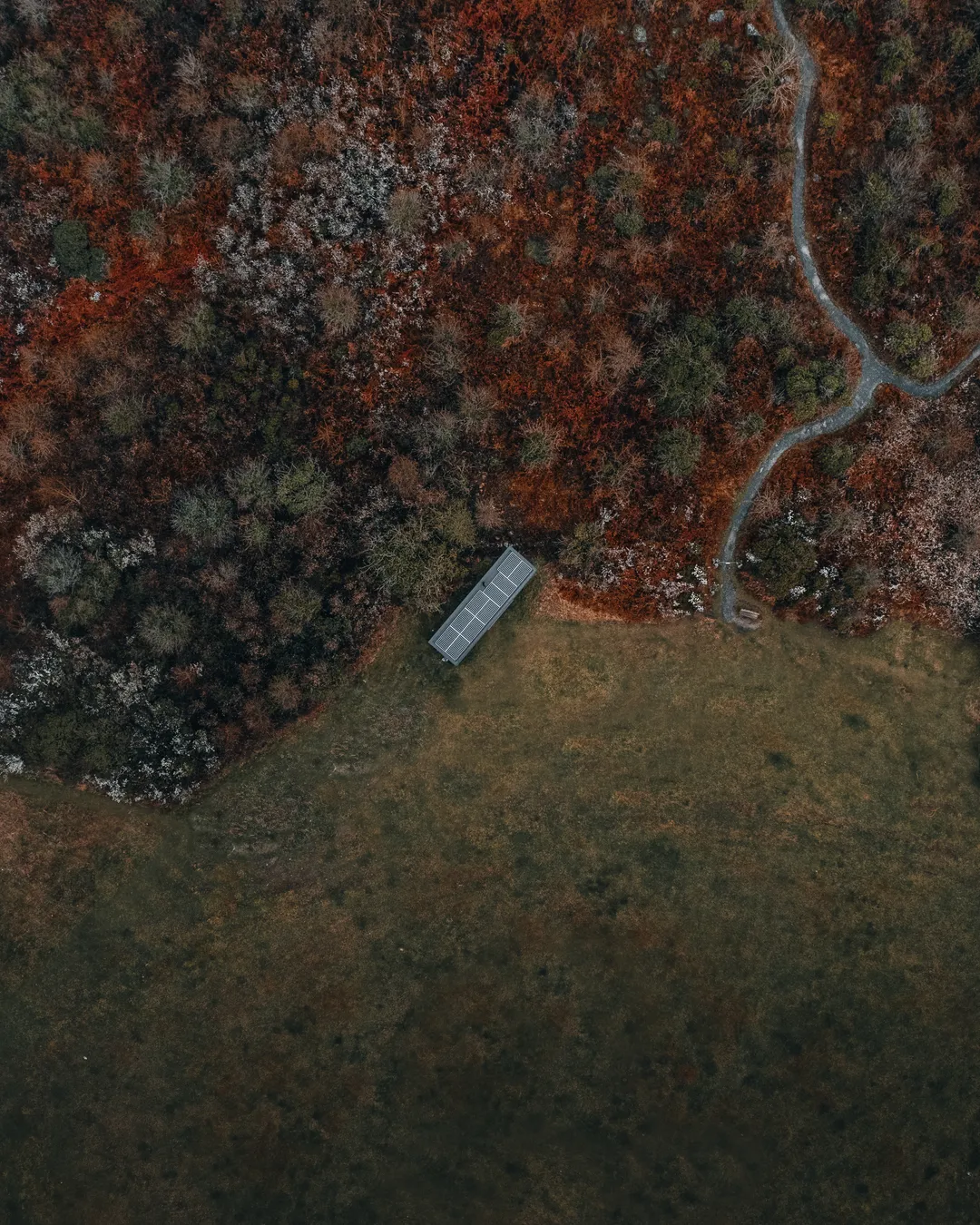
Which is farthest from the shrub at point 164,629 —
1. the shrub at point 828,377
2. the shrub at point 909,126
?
the shrub at point 909,126

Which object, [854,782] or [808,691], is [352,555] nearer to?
[808,691]

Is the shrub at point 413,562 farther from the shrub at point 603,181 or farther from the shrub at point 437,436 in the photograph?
the shrub at point 603,181

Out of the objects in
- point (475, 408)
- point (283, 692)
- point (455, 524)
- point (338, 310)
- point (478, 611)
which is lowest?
point (478, 611)

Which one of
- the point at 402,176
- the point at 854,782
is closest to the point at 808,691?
the point at 854,782

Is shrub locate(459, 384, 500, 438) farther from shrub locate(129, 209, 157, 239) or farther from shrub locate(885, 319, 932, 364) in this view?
shrub locate(885, 319, 932, 364)

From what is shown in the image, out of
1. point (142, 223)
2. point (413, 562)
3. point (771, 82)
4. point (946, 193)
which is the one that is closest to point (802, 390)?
point (946, 193)

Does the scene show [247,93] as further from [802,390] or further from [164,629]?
[802,390]
